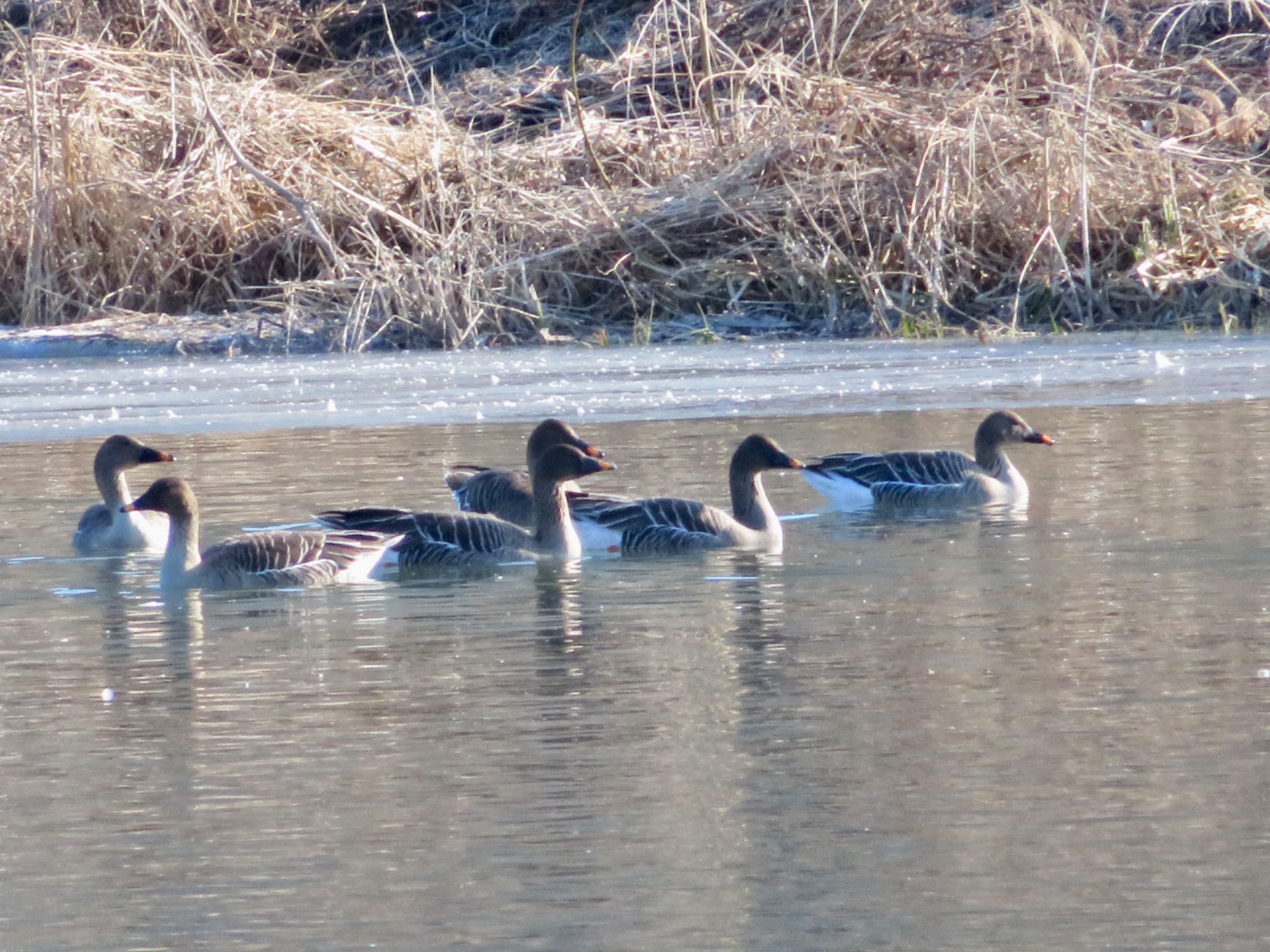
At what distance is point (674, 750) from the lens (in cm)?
541

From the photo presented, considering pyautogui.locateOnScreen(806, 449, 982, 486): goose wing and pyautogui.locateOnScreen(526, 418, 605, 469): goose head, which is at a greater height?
pyautogui.locateOnScreen(526, 418, 605, 469): goose head

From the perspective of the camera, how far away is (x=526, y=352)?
17.3m

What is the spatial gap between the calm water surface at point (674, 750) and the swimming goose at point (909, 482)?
0.64 meters

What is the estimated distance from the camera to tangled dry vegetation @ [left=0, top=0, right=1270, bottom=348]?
60.1 feet

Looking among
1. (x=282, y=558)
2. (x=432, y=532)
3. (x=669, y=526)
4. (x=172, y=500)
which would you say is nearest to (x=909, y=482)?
(x=669, y=526)

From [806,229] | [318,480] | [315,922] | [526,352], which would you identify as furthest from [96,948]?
[806,229]

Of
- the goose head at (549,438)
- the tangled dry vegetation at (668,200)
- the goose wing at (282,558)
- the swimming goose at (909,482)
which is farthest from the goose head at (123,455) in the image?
the tangled dry vegetation at (668,200)

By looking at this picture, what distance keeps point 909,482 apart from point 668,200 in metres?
9.73

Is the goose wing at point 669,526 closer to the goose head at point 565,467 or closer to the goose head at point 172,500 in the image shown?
the goose head at point 565,467

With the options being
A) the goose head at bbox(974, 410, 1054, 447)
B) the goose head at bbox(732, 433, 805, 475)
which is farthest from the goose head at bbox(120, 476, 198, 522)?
the goose head at bbox(974, 410, 1054, 447)

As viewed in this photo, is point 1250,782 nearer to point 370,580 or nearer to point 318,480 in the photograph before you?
point 370,580

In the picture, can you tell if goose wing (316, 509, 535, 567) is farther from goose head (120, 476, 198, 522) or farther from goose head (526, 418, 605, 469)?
goose head (526, 418, 605, 469)

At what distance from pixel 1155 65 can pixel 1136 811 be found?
1947cm

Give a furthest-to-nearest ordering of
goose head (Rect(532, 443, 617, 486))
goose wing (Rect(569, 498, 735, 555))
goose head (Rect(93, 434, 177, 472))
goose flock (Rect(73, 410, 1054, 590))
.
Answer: goose head (Rect(93, 434, 177, 472)) → goose head (Rect(532, 443, 617, 486)) → goose wing (Rect(569, 498, 735, 555)) → goose flock (Rect(73, 410, 1054, 590))
